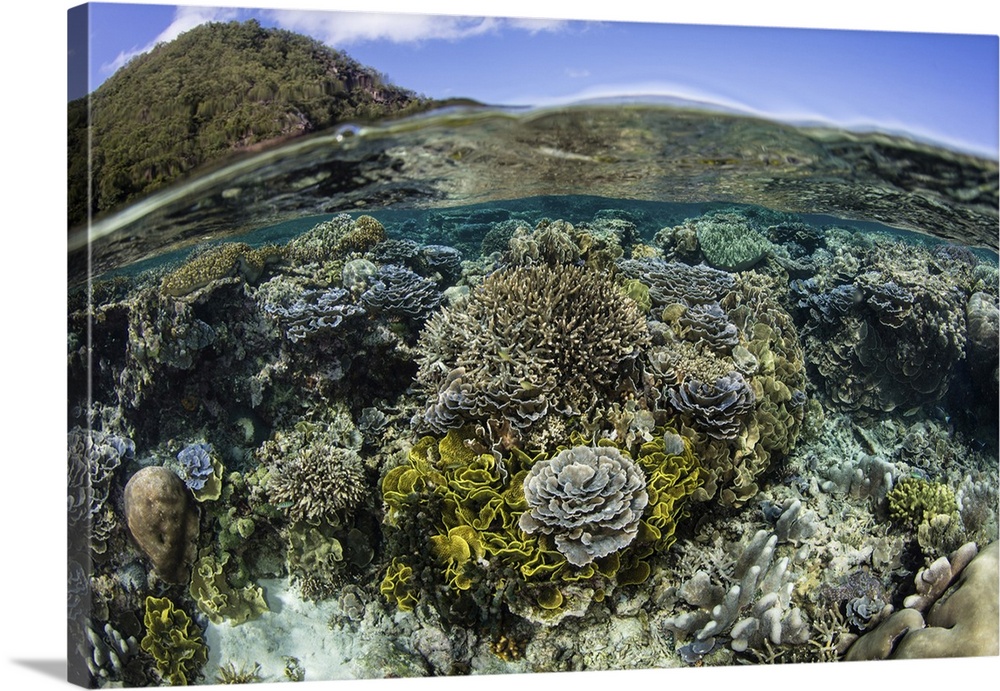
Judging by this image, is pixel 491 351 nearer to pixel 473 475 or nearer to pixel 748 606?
pixel 473 475

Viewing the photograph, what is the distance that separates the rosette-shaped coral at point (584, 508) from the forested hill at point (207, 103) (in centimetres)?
224

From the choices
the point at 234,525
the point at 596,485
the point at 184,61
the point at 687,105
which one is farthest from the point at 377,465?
the point at 687,105

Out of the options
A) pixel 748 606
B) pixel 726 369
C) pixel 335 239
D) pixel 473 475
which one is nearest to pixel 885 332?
pixel 726 369

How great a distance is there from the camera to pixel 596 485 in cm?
497

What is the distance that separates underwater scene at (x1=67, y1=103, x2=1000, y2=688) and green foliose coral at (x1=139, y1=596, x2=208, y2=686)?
2 cm

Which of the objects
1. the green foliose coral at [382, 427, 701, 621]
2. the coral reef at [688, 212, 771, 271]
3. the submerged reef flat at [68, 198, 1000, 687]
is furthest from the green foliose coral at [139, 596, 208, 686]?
the coral reef at [688, 212, 771, 271]

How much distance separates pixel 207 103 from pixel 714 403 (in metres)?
3.32

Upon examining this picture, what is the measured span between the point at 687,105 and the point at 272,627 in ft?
12.7

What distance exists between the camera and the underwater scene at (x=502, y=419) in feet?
16.3

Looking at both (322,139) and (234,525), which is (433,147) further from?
(234,525)

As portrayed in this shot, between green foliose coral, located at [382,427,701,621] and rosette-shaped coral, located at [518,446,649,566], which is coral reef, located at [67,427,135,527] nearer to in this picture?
green foliose coral, located at [382,427,701,621]

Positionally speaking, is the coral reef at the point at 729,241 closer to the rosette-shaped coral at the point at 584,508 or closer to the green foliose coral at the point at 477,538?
the green foliose coral at the point at 477,538

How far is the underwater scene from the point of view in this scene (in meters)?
4.95

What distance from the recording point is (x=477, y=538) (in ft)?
16.6
